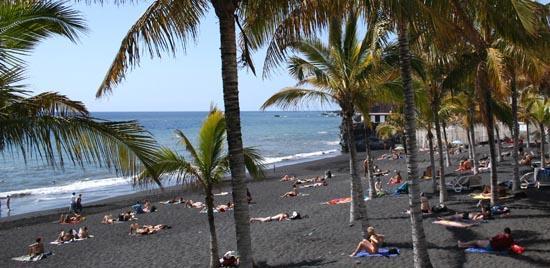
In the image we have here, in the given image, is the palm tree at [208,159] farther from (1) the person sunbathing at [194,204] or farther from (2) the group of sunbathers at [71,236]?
(1) the person sunbathing at [194,204]

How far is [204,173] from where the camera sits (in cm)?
1184

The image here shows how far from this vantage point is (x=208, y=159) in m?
11.7

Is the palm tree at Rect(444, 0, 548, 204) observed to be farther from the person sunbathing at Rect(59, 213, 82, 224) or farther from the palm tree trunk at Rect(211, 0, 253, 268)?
the person sunbathing at Rect(59, 213, 82, 224)

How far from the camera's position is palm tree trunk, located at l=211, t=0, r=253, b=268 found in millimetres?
6059

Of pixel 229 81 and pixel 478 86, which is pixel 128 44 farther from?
pixel 478 86

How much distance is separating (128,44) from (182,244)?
38.0 ft

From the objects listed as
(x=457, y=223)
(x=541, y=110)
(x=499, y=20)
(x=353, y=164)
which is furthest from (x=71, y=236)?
(x=541, y=110)

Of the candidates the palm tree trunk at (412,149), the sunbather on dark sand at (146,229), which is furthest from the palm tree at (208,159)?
the sunbather on dark sand at (146,229)

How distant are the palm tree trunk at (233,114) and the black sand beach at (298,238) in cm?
621

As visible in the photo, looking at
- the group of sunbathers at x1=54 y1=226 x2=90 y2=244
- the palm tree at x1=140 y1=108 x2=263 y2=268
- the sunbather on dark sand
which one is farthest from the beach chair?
the group of sunbathers at x1=54 y1=226 x2=90 y2=244

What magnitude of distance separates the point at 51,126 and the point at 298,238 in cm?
1094

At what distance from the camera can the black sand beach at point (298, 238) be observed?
12109 mm

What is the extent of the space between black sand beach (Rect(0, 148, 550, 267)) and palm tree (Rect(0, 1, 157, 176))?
7.62m

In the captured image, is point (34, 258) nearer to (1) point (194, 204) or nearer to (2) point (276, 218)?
(2) point (276, 218)
